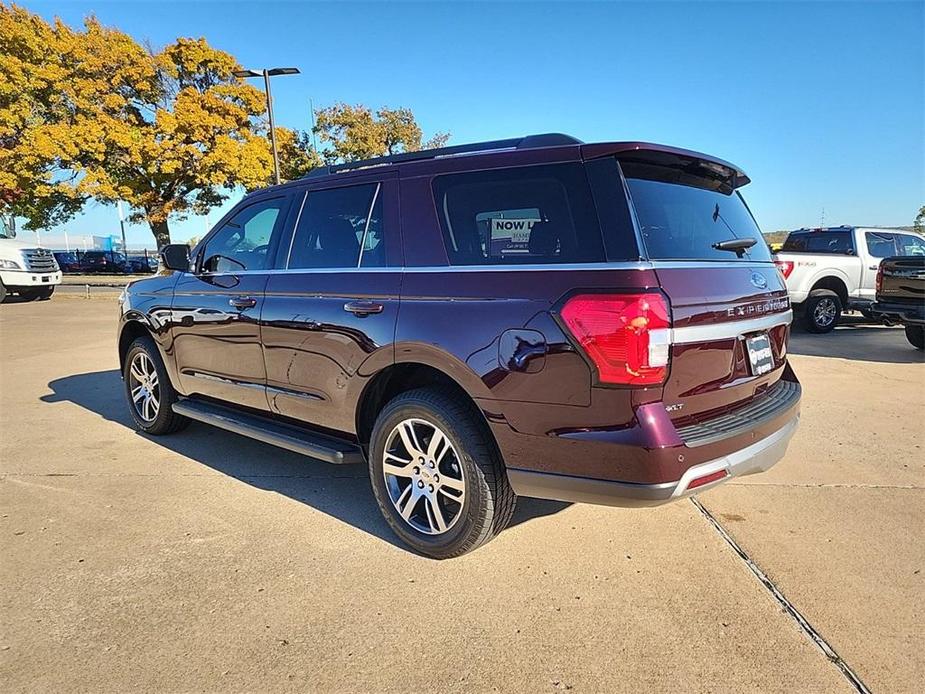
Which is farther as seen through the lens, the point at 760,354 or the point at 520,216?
the point at 760,354

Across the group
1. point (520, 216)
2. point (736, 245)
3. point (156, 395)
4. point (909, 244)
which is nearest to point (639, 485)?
point (520, 216)

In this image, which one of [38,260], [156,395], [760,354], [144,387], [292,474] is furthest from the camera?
[38,260]

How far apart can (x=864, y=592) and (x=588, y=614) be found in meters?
1.25

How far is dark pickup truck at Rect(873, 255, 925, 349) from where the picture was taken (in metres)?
7.96

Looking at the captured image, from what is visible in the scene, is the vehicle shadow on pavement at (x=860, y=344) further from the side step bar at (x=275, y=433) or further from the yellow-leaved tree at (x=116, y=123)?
the yellow-leaved tree at (x=116, y=123)

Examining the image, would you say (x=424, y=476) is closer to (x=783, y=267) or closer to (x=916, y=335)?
(x=783, y=267)

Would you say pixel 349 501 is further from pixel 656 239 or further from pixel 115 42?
pixel 115 42

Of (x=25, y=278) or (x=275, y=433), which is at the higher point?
(x=25, y=278)

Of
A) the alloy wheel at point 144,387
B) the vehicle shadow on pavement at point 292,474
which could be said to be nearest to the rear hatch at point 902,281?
the vehicle shadow on pavement at point 292,474

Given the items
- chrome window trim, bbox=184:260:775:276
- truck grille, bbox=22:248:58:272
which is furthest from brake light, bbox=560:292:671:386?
truck grille, bbox=22:248:58:272

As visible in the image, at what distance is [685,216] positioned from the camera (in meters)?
2.73

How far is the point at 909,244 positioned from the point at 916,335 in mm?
4123

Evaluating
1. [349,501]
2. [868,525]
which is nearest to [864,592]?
[868,525]

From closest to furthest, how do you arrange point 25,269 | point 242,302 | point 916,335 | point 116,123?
point 242,302, point 916,335, point 25,269, point 116,123
